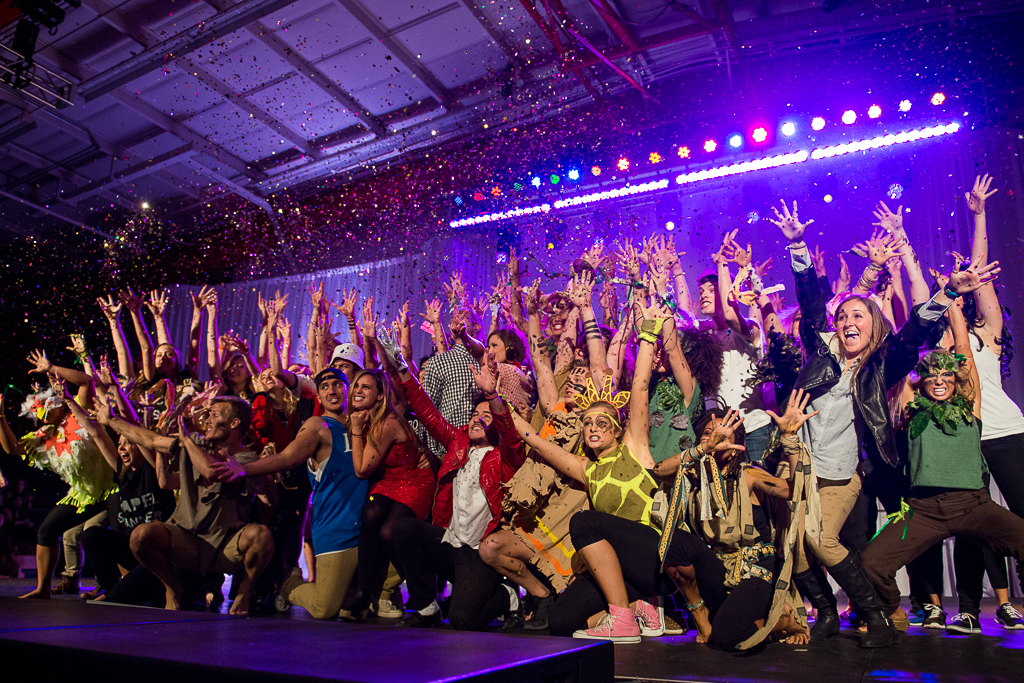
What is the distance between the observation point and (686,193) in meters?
6.91

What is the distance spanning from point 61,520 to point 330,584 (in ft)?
7.05

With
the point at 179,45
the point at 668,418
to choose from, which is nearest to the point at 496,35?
the point at 179,45

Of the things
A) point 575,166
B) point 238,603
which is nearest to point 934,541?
point 238,603

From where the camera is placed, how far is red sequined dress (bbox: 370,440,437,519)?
372cm

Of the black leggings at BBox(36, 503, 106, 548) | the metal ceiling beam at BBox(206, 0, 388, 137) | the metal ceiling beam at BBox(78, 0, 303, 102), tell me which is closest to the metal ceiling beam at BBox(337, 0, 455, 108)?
the metal ceiling beam at BBox(78, 0, 303, 102)

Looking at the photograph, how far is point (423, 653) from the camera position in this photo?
1695mm

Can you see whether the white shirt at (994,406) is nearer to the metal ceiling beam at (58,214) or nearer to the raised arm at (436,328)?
the raised arm at (436,328)

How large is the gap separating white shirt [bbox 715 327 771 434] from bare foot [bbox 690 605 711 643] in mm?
1375

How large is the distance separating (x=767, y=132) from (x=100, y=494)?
6214mm

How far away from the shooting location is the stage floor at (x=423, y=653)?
1.45 meters

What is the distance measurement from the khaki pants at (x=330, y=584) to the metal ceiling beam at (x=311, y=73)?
5.12 meters

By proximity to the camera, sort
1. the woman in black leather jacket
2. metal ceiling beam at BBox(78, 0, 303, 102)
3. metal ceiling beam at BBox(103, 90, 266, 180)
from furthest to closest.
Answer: metal ceiling beam at BBox(103, 90, 266, 180), metal ceiling beam at BBox(78, 0, 303, 102), the woman in black leather jacket

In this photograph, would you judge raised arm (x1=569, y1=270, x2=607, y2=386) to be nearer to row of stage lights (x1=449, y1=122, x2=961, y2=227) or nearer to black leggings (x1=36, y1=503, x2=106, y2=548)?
row of stage lights (x1=449, y1=122, x2=961, y2=227)

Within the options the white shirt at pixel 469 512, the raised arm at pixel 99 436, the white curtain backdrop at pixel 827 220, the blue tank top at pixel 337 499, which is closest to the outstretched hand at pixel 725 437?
the white shirt at pixel 469 512
